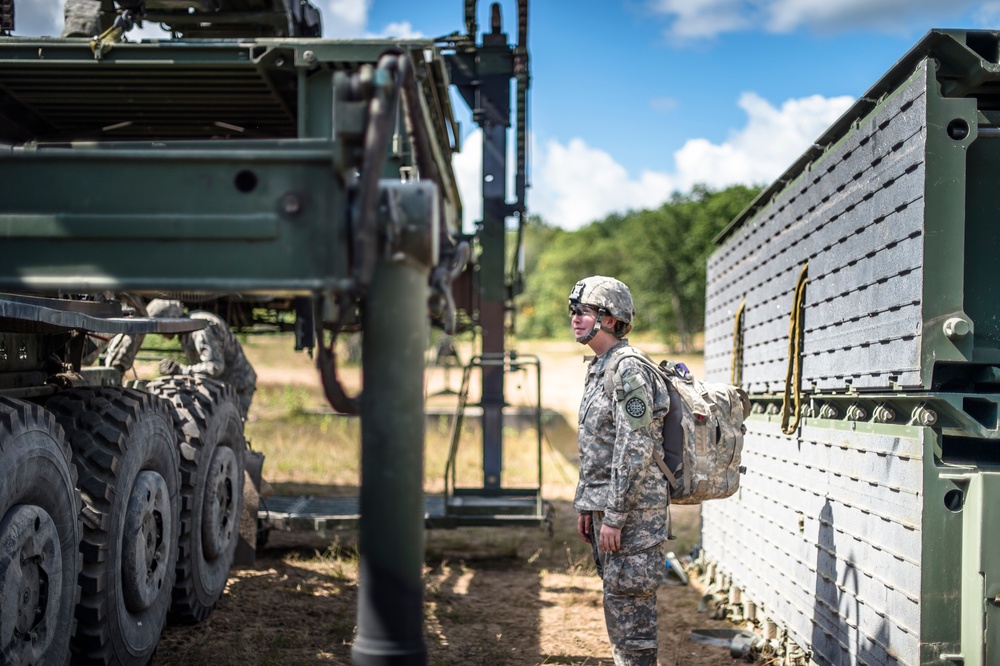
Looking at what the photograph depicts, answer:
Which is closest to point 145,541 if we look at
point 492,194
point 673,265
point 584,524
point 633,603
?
point 584,524

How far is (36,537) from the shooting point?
3678 mm

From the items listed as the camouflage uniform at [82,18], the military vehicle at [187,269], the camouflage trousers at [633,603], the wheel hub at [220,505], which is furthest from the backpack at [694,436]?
the camouflage uniform at [82,18]

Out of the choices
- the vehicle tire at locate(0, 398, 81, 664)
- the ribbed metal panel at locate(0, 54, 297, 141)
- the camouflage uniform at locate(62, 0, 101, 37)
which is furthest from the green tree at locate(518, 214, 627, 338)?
the vehicle tire at locate(0, 398, 81, 664)

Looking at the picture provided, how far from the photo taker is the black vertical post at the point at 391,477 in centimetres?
231

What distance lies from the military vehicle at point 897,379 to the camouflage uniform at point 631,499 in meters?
0.93

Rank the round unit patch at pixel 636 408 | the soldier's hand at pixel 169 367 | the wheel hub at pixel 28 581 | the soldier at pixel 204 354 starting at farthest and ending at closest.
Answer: the soldier's hand at pixel 169 367
the soldier at pixel 204 354
the round unit patch at pixel 636 408
the wheel hub at pixel 28 581

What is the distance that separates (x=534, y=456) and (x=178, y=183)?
15.3 m

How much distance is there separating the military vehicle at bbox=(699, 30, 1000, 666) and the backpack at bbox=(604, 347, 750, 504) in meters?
0.54

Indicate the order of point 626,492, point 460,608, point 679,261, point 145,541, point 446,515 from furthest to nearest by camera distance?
1. point 679,261
2. point 446,515
3. point 460,608
4. point 145,541
5. point 626,492

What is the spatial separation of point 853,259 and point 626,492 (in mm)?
1567

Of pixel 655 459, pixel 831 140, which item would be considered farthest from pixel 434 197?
pixel 831 140

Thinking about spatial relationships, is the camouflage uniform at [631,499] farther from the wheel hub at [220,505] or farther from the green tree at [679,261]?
the green tree at [679,261]

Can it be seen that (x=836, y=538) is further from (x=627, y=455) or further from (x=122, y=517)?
(x=122, y=517)

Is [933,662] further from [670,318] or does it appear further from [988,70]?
[670,318]
